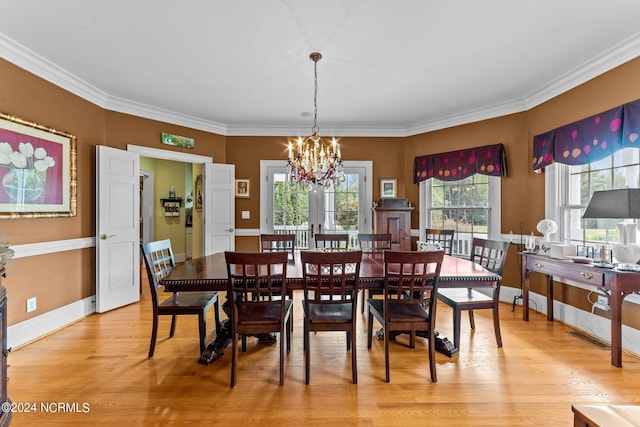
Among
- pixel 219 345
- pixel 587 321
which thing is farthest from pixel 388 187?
pixel 219 345

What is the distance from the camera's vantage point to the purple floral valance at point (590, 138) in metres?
2.62

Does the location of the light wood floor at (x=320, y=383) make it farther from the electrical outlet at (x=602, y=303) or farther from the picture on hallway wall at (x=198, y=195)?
the picture on hallway wall at (x=198, y=195)

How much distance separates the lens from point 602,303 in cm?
294

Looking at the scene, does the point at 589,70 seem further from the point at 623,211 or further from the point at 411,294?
the point at 411,294

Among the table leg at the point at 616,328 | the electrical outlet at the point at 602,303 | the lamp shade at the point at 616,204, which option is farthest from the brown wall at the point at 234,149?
the lamp shade at the point at 616,204

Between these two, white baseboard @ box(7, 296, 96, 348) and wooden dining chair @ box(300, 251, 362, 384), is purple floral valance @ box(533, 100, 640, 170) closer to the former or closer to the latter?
wooden dining chair @ box(300, 251, 362, 384)

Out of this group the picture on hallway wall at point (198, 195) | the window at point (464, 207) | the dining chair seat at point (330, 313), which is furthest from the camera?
the picture on hallway wall at point (198, 195)

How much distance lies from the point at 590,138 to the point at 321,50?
2.79m

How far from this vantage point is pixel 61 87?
10.7 feet

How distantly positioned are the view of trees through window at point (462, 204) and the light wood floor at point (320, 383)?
1913mm

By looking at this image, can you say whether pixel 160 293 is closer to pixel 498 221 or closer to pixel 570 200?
pixel 498 221

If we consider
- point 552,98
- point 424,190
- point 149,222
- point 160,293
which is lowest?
point 160,293

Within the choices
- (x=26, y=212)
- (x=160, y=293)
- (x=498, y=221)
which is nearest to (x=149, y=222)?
(x=160, y=293)

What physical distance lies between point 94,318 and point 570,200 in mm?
5679
